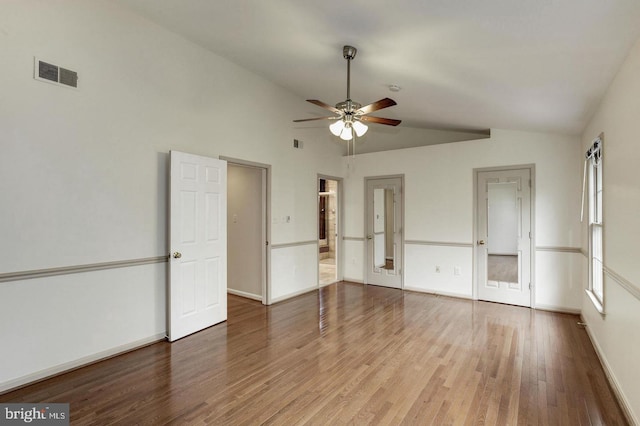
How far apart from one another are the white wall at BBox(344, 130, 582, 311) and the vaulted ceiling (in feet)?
1.52

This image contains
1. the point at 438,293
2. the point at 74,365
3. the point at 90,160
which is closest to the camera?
the point at 74,365

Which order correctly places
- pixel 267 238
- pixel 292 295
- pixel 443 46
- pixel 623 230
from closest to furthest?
pixel 623 230 → pixel 443 46 → pixel 267 238 → pixel 292 295

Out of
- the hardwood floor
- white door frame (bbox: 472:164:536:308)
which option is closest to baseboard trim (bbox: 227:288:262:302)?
the hardwood floor

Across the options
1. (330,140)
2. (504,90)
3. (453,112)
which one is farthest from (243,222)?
(504,90)

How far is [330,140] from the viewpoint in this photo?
20.4ft

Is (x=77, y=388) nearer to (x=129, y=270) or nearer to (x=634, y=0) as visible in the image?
(x=129, y=270)

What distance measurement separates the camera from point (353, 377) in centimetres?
273

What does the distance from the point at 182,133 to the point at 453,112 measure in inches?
144

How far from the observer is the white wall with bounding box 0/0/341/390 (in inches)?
100

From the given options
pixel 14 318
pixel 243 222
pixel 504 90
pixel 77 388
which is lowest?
pixel 77 388

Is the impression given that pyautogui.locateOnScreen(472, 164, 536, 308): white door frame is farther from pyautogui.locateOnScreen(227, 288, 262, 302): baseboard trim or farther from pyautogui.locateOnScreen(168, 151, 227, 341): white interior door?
pyautogui.locateOnScreen(168, 151, 227, 341): white interior door

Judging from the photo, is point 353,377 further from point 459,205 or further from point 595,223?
point 459,205

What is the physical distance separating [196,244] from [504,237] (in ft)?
14.9

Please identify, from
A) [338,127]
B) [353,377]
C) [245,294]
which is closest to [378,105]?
[338,127]
